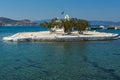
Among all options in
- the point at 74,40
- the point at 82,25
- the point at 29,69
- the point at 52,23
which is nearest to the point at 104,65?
the point at 29,69

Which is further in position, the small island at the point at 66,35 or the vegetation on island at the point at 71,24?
the vegetation on island at the point at 71,24

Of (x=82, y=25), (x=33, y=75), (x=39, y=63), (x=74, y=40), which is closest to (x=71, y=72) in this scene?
(x=33, y=75)

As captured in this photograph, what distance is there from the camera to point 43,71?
24.1 m

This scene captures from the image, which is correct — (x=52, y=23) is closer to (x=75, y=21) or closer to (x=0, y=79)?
(x=75, y=21)

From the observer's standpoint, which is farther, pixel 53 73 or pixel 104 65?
pixel 104 65

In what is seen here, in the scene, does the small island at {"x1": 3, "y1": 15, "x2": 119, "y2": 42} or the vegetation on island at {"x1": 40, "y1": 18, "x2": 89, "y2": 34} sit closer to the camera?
the small island at {"x1": 3, "y1": 15, "x2": 119, "y2": 42}

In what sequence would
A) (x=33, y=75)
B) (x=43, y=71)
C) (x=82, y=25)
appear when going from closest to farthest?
(x=33, y=75) < (x=43, y=71) < (x=82, y=25)

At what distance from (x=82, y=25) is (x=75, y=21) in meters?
1.99

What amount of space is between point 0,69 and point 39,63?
4.79 meters

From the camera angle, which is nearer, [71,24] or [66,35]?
[66,35]

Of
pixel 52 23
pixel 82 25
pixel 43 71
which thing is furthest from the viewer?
pixel 52 23

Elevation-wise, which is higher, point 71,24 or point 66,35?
point 71,24

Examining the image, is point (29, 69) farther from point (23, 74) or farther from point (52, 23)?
point (52, 23)

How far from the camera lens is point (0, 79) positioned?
→ 69.3 feet
